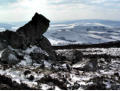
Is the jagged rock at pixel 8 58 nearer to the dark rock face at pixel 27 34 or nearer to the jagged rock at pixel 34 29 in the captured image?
the dark rock face at pixel 27 34

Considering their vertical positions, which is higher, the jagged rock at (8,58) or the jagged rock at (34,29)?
the jagged rock at (34,29)

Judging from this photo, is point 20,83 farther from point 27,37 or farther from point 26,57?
point 27,37

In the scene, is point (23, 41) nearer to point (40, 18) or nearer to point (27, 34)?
point (27, 34)

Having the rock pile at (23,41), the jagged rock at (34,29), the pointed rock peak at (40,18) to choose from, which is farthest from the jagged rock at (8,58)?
the pointed rock peak at (40,18)

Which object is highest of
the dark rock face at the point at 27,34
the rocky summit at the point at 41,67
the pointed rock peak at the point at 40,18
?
the pointed rock peak at the point at 40,18

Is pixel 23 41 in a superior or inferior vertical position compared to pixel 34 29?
inferior

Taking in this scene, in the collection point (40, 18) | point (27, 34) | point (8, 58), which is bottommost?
point (8, 58)

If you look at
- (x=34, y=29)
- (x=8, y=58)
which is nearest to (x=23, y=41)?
(x=34, y=29)

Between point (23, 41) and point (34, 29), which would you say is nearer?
point (23, 41)

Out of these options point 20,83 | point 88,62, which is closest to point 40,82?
point 20,83

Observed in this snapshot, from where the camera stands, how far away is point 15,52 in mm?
20672

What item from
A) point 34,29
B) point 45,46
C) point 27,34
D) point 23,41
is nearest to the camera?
point 23,41

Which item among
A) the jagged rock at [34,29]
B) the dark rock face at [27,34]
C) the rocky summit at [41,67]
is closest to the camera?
the rocky summit at [41,67]

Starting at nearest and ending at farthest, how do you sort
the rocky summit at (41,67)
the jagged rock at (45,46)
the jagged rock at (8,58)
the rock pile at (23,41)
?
1. the rocky summit at (41,67)
2. the jagged rock at (8,58)
3. the rock pile at (23,41)
4. the jagged rock at (45,46)
